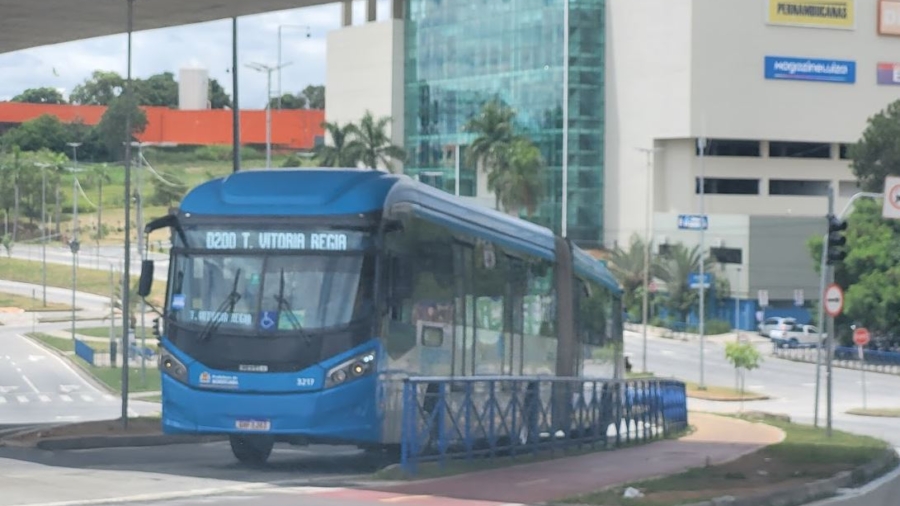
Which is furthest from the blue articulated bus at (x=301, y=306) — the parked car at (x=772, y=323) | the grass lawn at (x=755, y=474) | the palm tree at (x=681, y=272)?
the palm tree at (x=681, y=272)

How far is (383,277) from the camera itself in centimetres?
1728

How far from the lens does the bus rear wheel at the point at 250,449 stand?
18.7 metres

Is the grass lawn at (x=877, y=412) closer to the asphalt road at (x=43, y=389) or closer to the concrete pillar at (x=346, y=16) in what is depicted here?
the asphalt road at (x=43, y=389)

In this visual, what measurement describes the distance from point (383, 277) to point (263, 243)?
4.60 ft

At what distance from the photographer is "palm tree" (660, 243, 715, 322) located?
92.9 meters

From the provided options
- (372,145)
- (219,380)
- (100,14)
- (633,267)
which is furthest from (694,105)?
(219,380)

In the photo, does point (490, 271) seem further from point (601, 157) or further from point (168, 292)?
point (601, 157)

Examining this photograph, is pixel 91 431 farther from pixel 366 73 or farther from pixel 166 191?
pixel 166 191

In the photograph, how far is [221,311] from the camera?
1711cm

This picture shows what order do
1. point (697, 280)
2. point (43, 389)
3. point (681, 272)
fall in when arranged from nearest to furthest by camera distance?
point (43, 389) < point (697, 280) < point (681, 272)

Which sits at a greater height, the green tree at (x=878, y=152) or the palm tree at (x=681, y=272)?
the green tree at (x=878, y=152)

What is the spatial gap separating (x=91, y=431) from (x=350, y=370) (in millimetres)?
8785

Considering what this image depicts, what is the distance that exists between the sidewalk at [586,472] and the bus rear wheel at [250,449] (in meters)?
2.80

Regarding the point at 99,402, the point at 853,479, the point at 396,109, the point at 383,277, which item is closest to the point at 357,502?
the point at 383,277
